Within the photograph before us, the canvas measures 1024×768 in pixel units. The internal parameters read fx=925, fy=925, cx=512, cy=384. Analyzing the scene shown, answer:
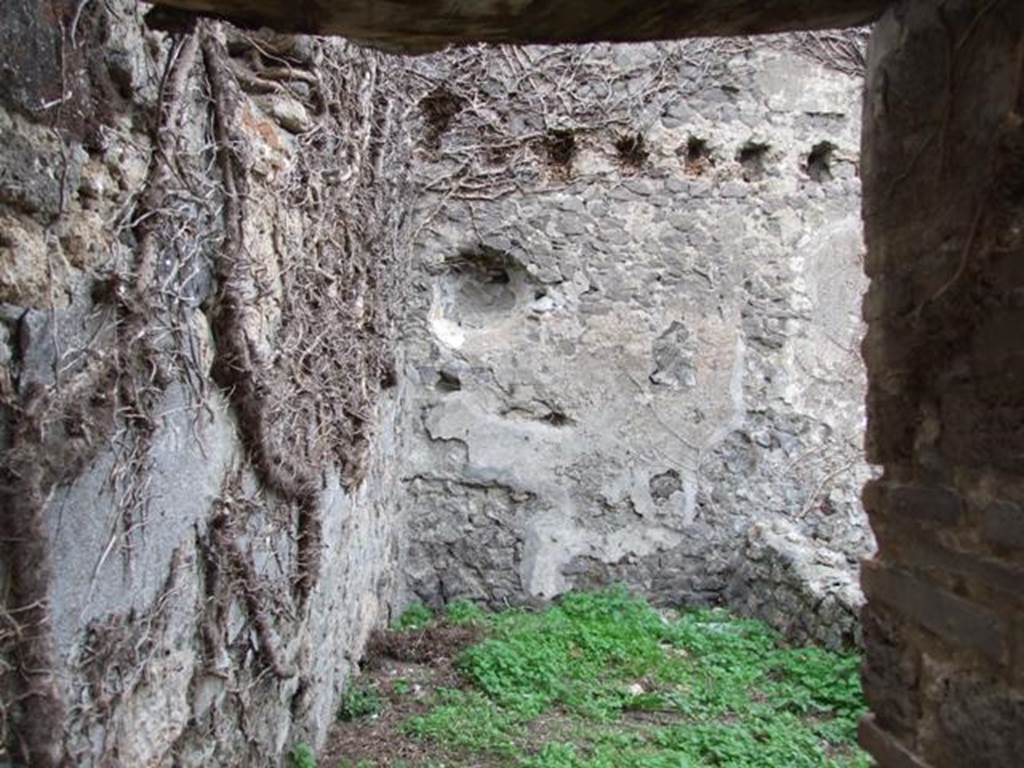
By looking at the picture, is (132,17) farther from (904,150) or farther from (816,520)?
(816,520)

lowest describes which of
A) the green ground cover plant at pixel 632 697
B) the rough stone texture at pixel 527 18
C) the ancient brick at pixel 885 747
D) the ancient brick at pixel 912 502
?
the green ground cover plant at pixel 632 697

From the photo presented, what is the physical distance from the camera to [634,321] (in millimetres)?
5859

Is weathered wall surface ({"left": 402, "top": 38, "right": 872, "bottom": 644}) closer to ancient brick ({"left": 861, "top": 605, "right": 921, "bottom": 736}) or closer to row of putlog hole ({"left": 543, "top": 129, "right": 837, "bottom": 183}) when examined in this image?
row of putlog hole ({"left": 543, "top": 129, "right": 837, "bottom": 183})

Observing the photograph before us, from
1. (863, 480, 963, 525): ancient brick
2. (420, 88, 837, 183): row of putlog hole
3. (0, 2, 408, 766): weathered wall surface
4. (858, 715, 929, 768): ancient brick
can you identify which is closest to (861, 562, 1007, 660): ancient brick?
(863, 480, 963, 525): ancient brick

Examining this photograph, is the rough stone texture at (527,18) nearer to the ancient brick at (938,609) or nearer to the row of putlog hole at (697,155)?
the ancient brick at (938,609)

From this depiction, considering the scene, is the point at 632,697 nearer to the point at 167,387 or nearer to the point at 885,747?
the point at 885,747

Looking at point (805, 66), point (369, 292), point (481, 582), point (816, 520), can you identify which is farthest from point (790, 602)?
point (805, 66)

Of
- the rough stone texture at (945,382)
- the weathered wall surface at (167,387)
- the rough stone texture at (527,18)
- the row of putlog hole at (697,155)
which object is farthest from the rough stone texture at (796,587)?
the rough stone texture at (527,18)

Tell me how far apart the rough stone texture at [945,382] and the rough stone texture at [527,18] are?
0.70ft

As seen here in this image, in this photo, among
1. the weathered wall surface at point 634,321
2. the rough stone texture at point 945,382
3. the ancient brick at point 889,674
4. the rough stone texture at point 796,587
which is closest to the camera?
the rough stone texture at point 945,382

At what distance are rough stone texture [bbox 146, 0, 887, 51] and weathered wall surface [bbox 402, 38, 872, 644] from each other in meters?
4.10

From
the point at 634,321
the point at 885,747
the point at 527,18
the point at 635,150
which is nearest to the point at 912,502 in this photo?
the point at 885,747

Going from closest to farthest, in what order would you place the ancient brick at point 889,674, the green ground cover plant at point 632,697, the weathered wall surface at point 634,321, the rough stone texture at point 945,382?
the rough stone texture at point 945,382 → the ancient brick at point 889,674 → the green ground cover plant at point 632,697 → the weathered wall surface at point 634,321

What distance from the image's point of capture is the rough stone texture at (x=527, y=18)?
145cm
